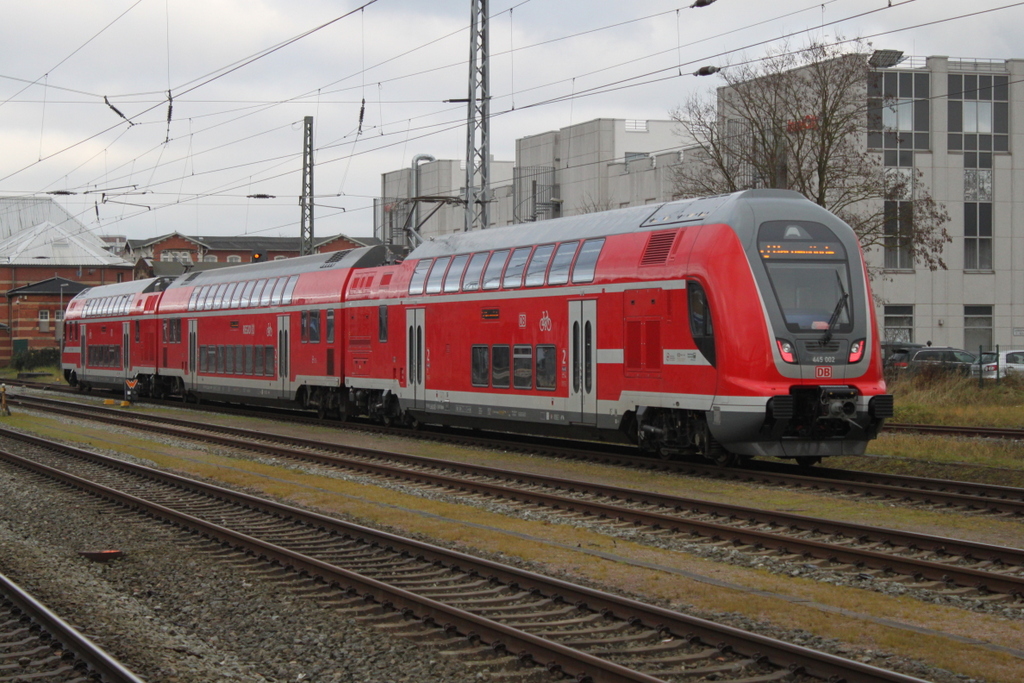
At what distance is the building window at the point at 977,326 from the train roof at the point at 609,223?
38974mm

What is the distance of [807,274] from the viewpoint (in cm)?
1622

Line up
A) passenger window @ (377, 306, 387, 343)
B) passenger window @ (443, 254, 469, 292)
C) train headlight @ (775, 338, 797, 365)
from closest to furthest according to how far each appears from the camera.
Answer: train headlight @ (775, 338, 797, 365) → passenger window @ (443, 254, 469, 292) → passenger window @ (377, 306, 387, 343)

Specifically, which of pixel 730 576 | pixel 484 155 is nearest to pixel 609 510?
pixel 730 576

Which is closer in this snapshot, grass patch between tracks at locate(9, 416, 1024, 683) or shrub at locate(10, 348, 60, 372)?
grass patch between tracks at locate(9, 416, 1024, 683)

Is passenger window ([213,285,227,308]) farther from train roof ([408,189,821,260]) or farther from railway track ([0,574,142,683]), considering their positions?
railway track ([0,574,142,683])

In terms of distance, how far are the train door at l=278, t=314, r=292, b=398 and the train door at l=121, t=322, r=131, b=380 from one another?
44.4ft

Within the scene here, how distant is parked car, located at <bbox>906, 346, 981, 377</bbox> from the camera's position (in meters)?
32.4

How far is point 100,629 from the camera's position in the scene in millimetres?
8633

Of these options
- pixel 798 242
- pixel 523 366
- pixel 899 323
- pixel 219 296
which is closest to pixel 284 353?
pixel 219 296

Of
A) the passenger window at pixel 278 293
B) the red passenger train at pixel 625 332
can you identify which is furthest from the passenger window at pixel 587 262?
the passenger window at pixel 278 293

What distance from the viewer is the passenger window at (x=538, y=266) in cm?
2005

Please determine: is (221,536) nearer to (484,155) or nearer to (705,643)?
(705,643)

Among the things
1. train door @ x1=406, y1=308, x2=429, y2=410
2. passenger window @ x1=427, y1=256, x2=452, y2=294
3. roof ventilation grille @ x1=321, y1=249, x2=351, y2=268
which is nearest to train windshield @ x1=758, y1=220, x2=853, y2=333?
passenger window @ x1=427, y1=256, x2=452, y2=294

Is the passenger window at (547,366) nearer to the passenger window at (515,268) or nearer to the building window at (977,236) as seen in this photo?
the passenger window at (515,268)
